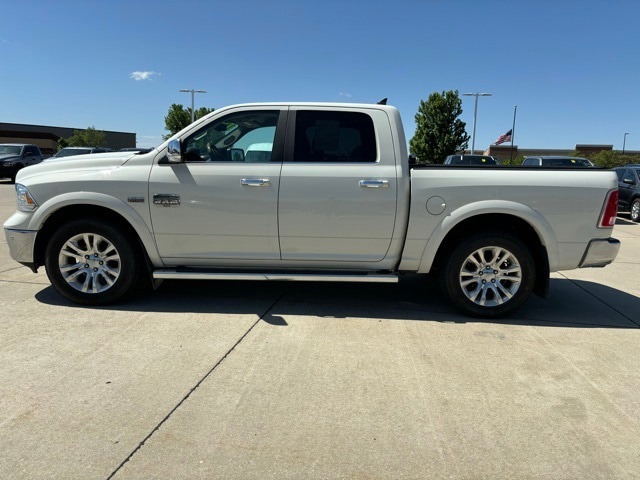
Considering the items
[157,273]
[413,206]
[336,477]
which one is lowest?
[336,477]

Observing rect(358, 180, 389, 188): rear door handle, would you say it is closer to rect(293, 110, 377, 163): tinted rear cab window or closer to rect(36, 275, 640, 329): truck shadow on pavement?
rect(293, 110, 377, 163): tinted rear cab window

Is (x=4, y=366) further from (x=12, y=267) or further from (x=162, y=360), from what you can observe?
(x=12, y=267)

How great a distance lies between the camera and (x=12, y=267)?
6.09 metres

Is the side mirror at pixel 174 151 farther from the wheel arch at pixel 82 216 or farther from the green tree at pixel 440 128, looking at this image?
the green tree at pixel 440 128

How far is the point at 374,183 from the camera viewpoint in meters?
4.29

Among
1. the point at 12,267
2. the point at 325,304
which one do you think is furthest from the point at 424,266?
the point at 12,267

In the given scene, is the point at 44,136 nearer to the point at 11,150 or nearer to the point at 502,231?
the point at 11,150

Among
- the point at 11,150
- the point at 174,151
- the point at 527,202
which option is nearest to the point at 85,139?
the point at 11,150

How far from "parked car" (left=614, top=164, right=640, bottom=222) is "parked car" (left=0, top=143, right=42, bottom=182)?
78.1ft

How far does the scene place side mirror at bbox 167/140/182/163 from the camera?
14.1 feet

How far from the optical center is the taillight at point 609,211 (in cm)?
426

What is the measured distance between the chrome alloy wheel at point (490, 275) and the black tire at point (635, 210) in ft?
38.8

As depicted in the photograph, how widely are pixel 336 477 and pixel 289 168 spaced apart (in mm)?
2813

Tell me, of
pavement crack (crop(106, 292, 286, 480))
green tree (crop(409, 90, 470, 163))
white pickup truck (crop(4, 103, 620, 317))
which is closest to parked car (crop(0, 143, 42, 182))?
white pickup truck (crop(4, 103, 620, 317))
